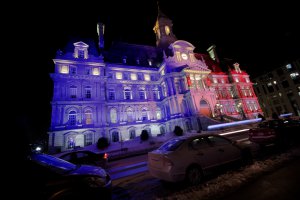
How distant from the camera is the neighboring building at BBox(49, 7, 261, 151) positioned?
81.8 feet

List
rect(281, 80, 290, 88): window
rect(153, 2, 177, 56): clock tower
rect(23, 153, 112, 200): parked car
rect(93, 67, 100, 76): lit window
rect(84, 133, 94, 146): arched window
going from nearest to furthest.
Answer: rect(23, 153, 112, 200): parked car < rect(84, 133, 94, 146): arched window < rect(93, 67, 100, 76): lit window < rect(153, 2, 177, 56): clock tower < rect(281, 80, 290, 88): window

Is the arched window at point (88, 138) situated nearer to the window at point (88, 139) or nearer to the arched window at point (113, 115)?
the window at point (88, 139)

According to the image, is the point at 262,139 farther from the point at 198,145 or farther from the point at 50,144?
the point at 50,144

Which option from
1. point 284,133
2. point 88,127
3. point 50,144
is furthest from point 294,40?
point 50,144

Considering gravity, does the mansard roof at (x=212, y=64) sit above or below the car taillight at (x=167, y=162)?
above

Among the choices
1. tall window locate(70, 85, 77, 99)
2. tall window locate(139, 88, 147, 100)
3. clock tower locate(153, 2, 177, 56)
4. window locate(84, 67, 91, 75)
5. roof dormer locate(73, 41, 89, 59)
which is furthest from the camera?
clock tower locate(153, 2, 177, 56)

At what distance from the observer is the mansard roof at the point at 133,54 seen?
34594 millimetres

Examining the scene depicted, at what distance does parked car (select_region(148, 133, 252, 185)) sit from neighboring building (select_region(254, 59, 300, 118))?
54.3 metres

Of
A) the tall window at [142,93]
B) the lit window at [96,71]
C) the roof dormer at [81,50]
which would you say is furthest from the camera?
the tall window at [142,93]

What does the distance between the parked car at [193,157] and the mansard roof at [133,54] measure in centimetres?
3183

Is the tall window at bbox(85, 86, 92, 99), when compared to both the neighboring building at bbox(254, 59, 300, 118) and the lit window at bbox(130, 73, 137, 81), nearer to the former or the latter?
the lit window at bbox(130, 73, 137, 81)

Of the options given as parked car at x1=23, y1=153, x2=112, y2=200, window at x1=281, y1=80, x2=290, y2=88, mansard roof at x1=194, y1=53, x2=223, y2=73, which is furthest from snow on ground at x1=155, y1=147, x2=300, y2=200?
window at x1=281, y1=80, x2=290, y2=88

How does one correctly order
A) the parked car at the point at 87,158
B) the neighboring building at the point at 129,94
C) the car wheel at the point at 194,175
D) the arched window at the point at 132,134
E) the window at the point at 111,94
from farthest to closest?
the window at the point at 111,94 < the arched window at the point at 132,134 < the neighboring building at the point at 129,94 < the parked car at the point at 87,158 < the car wheel at the point at 194,175

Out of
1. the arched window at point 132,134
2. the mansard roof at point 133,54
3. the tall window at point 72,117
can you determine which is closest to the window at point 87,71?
the mansard roof at point 133,54
